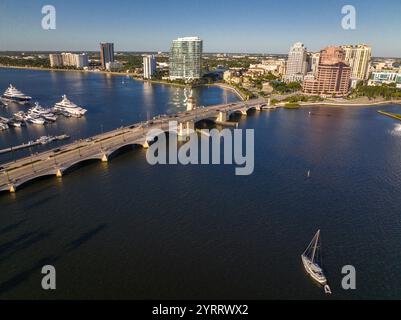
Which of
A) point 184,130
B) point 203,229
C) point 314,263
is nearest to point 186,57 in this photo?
point 184,130

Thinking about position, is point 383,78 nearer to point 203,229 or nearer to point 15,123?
point 203,229

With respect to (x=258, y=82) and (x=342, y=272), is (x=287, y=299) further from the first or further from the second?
(x=258, y=82)

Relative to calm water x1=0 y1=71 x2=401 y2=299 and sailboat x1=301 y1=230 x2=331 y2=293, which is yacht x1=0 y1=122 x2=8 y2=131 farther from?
sailboat x1=301 y1=230 x2=331 y2=293

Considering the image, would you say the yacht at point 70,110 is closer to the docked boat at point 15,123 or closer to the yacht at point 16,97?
the docked boat at point 15,123

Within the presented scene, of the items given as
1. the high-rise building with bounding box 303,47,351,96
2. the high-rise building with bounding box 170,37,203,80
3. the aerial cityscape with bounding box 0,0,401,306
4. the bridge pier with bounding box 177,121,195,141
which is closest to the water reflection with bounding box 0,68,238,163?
the aerial cityscape with bounding box 0,0,401,306
